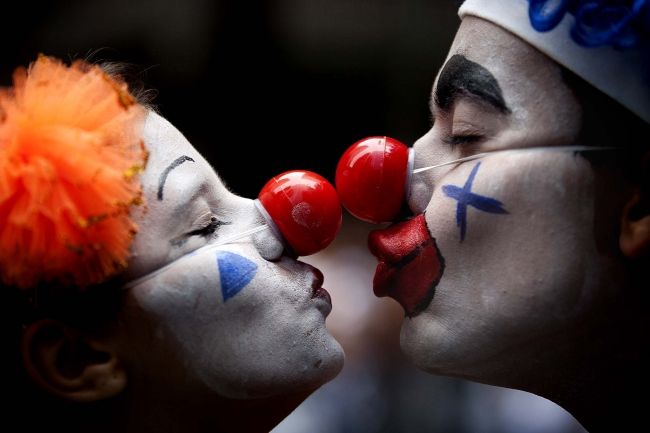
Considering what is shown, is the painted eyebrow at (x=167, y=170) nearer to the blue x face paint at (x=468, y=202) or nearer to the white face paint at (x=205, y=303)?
the white face paint at (x=205, y=303)

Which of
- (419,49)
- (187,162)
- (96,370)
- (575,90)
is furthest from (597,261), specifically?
(419,49)

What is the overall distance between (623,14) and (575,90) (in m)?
0.17

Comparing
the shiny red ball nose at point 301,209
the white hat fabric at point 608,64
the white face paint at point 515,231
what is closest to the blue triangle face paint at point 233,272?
the shiny red ball nose at point 301,209

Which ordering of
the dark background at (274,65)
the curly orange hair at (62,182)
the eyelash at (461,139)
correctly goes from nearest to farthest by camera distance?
the curly orange hair at (62,182)
the eyelash at (461,139)
the dark background at (274,65)

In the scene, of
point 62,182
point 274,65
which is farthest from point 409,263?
point 274,65

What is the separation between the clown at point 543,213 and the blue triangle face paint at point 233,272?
0.36 m

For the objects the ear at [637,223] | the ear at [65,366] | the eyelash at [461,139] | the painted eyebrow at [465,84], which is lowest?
the ear at [65,366]

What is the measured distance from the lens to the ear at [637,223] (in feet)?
5.15

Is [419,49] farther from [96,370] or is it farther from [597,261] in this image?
[96,370]

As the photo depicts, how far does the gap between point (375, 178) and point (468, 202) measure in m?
0.24

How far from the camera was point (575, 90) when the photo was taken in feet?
5.24

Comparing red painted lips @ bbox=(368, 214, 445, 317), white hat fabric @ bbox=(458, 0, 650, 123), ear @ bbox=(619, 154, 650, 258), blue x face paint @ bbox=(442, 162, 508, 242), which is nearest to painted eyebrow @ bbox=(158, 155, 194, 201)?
red painted lips @ bbox=(368, 214, 445, 317)

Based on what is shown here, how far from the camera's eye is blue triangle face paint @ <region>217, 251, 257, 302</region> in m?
1.66

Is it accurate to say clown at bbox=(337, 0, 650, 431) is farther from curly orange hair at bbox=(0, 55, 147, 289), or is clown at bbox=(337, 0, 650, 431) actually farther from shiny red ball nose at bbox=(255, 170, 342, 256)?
curly orange hair at bbox=(0, 55, 147, 289)
